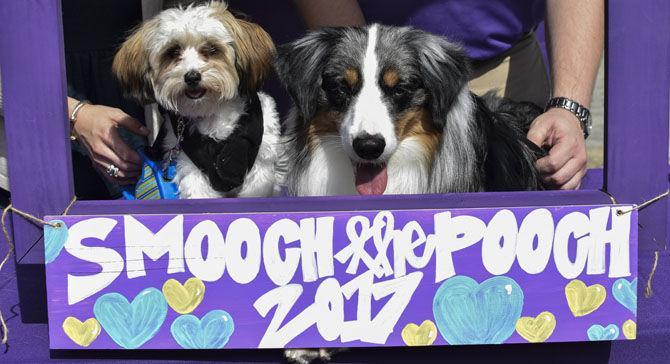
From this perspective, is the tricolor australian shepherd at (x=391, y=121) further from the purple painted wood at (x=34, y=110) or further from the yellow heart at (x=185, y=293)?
the purple painted wood at (x=34, y=110)

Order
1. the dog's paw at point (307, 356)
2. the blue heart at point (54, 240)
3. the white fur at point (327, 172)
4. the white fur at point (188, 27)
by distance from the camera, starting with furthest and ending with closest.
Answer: the white fur at point (188, 27)
the white fur at point (327, 172)
the dog's paw at point (307, 356)
the blue heart at point (54, 240)

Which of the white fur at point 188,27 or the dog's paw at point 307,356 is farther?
the white fur at point 188,27

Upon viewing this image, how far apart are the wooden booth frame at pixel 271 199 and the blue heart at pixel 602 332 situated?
30cm

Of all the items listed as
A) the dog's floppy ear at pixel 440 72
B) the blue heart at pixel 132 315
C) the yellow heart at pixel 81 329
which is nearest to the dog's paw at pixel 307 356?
the blue heart at pixel 132 315

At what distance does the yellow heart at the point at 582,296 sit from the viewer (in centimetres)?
179

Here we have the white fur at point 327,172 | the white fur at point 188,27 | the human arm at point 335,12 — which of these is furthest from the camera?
the human arm at point 335,12

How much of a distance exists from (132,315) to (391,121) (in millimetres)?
893

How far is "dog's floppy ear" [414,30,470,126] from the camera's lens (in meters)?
2.25

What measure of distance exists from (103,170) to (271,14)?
49.4 inches

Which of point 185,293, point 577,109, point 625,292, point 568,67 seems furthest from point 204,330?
point 568,67

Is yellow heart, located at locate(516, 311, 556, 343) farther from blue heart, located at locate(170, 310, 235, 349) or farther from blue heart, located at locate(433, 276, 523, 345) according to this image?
blue heart, located at locate(170, 310, 235, 349)

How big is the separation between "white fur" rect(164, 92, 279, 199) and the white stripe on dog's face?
1.65 ft

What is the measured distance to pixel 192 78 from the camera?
246 centimetres

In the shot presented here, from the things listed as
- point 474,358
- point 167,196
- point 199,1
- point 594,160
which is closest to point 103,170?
point 167,196
